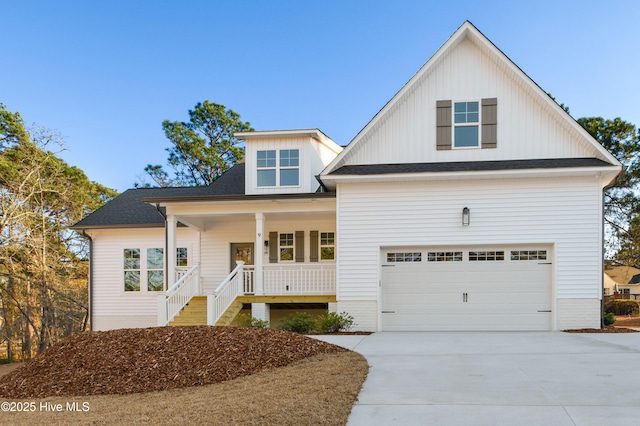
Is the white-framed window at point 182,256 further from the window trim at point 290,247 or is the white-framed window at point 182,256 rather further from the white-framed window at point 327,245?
the white-framed window at point 327,245

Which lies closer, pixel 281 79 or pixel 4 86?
pixel 4 86

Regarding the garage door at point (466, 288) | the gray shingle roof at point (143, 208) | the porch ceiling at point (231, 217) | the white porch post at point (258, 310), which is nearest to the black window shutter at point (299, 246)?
the porch ceiling at point (231, 217)

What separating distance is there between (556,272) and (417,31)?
10.8m

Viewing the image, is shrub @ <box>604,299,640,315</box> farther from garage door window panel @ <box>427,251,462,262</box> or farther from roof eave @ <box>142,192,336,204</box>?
roof eave @ <box>142,192,336,204</box>

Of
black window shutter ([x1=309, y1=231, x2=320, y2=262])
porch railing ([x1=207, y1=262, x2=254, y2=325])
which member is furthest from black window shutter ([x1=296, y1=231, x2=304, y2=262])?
porch railing ([x1=207, y1=262, x2=254, y2=325])

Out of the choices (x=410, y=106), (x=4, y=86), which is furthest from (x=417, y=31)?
(x=4, y=86)

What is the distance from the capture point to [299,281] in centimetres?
1538

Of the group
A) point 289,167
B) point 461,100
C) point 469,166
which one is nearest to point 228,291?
point 289,167

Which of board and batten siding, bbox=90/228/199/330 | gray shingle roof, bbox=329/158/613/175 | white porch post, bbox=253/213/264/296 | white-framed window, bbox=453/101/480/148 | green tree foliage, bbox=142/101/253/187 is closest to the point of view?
gray shingle roof, bbox=329/158/613/175

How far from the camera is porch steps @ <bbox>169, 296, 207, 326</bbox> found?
548 inches

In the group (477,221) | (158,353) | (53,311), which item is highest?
(477,221)

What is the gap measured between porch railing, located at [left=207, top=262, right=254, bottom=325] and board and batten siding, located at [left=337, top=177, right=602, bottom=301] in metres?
3.04

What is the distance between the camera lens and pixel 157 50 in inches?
1103

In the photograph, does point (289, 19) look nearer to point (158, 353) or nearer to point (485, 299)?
point (485, 299)
